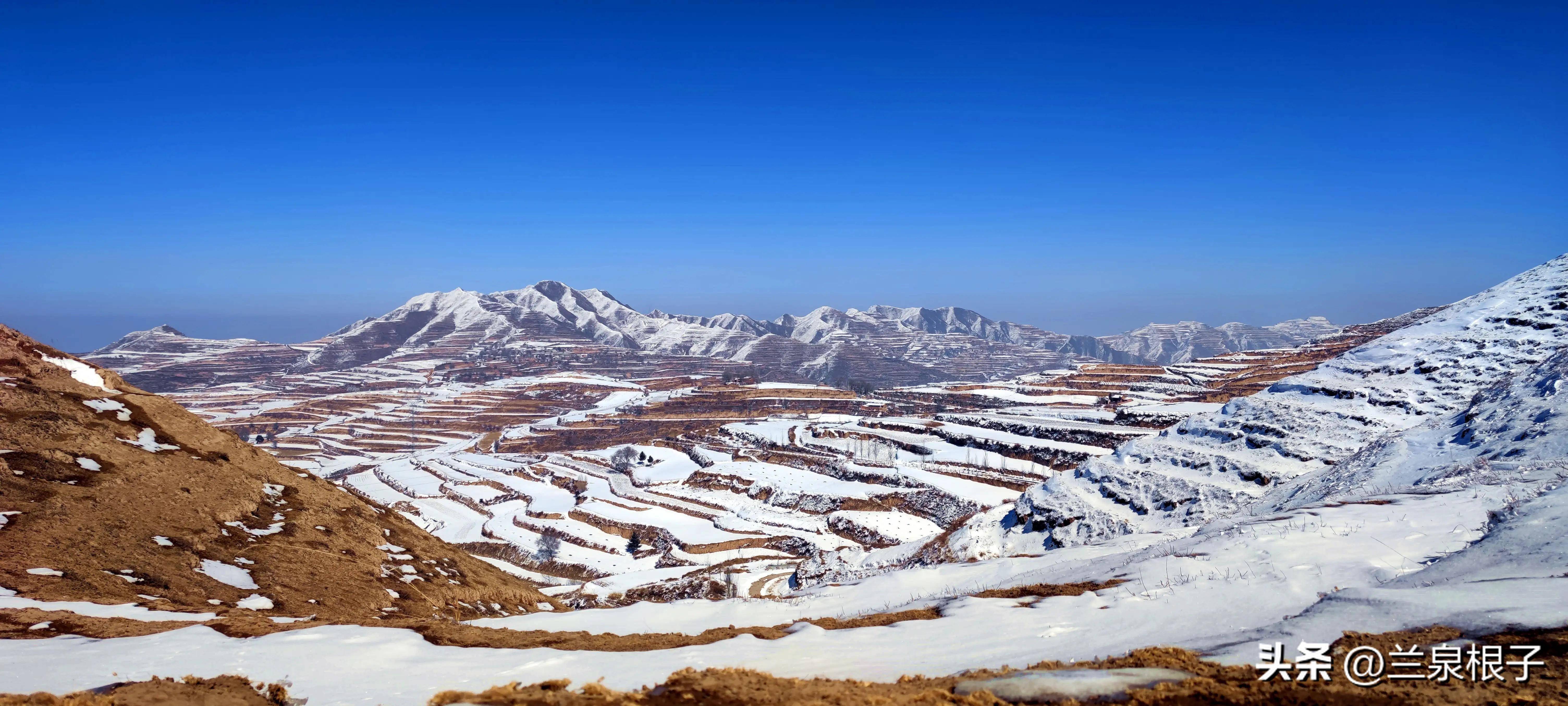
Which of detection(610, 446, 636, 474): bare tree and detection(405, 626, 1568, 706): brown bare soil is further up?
detection(405, 626, 1568, 706): brown bare soil

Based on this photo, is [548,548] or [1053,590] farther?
[548,548]

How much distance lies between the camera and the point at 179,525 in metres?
16.0

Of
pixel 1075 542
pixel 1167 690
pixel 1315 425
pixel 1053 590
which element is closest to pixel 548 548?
pixel 1075 542

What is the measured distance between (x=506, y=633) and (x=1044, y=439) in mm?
61523

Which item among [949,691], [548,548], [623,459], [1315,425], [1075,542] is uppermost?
[949,691]

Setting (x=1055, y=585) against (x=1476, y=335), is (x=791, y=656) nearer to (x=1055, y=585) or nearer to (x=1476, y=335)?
(x=1055, y=585)

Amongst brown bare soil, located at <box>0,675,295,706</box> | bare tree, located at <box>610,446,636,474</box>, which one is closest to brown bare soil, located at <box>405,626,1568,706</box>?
brown bare soil, located at <box>0,675,295,706</box>

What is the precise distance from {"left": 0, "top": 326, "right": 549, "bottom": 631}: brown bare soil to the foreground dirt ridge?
4924 millimetres

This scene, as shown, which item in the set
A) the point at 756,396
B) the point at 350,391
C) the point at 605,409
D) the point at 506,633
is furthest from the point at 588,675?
the point at 350,391

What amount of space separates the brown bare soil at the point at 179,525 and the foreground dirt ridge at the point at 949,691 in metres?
4.92

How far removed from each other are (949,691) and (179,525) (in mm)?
17794

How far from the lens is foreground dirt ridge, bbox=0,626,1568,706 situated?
5.36m

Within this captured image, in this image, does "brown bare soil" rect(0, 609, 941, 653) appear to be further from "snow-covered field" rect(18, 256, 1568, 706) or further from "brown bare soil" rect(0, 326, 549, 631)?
"brown bare soil" rect(0, 326, 549, 631)

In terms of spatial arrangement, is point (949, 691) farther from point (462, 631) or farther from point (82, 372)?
point (82, 372)
